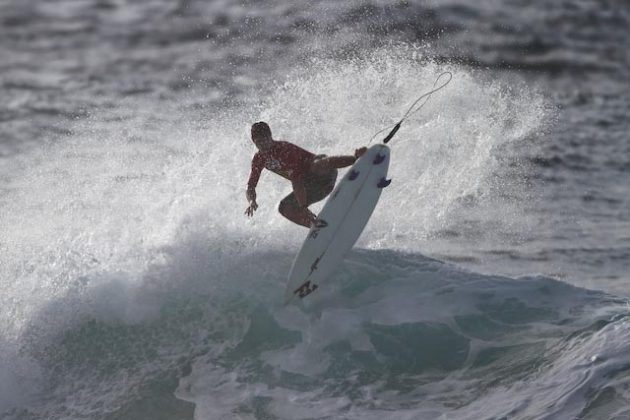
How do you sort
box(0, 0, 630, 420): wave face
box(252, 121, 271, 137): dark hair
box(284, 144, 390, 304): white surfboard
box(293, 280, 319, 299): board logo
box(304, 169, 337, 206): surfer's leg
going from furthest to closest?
box(293, 280, 319, 299): board logo
box(304, 169, 337, 206): surfer's leg
box(284, 144, 390, 304): white surfboard
box(252, 121, 271, 137): dark hair
box(0, 0, 630, 420): wave face

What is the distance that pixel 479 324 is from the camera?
33.1 ft

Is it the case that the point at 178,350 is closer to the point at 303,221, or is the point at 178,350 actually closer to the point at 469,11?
the point at 303,221

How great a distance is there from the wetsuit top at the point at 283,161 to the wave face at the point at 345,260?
1499 millimetres

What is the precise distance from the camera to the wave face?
936 centimetres

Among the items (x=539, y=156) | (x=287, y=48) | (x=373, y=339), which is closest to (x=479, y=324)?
(x=373, y=339)

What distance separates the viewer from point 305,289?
404 inches

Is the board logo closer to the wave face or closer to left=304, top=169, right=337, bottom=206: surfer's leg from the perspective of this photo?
the wave face

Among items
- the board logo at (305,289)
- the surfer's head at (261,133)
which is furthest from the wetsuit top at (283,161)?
the board logo at (305,289)

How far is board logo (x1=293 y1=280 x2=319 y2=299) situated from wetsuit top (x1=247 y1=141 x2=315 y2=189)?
1.20 m

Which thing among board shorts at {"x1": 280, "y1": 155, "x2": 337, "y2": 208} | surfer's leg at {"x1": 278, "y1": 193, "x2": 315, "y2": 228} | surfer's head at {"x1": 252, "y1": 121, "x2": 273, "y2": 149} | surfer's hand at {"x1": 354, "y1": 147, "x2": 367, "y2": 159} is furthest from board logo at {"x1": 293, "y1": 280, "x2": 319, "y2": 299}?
surfer's head at {"x1": 252, "y1": 121, "x2": 273, "y2": 149}

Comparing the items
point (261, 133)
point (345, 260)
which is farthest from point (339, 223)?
point (261, 133)

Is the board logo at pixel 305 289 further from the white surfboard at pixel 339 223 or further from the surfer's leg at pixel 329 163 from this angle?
the surfer's leg at pixel 329 163

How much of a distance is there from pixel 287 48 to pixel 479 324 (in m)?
16.1

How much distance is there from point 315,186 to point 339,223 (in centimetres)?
48
